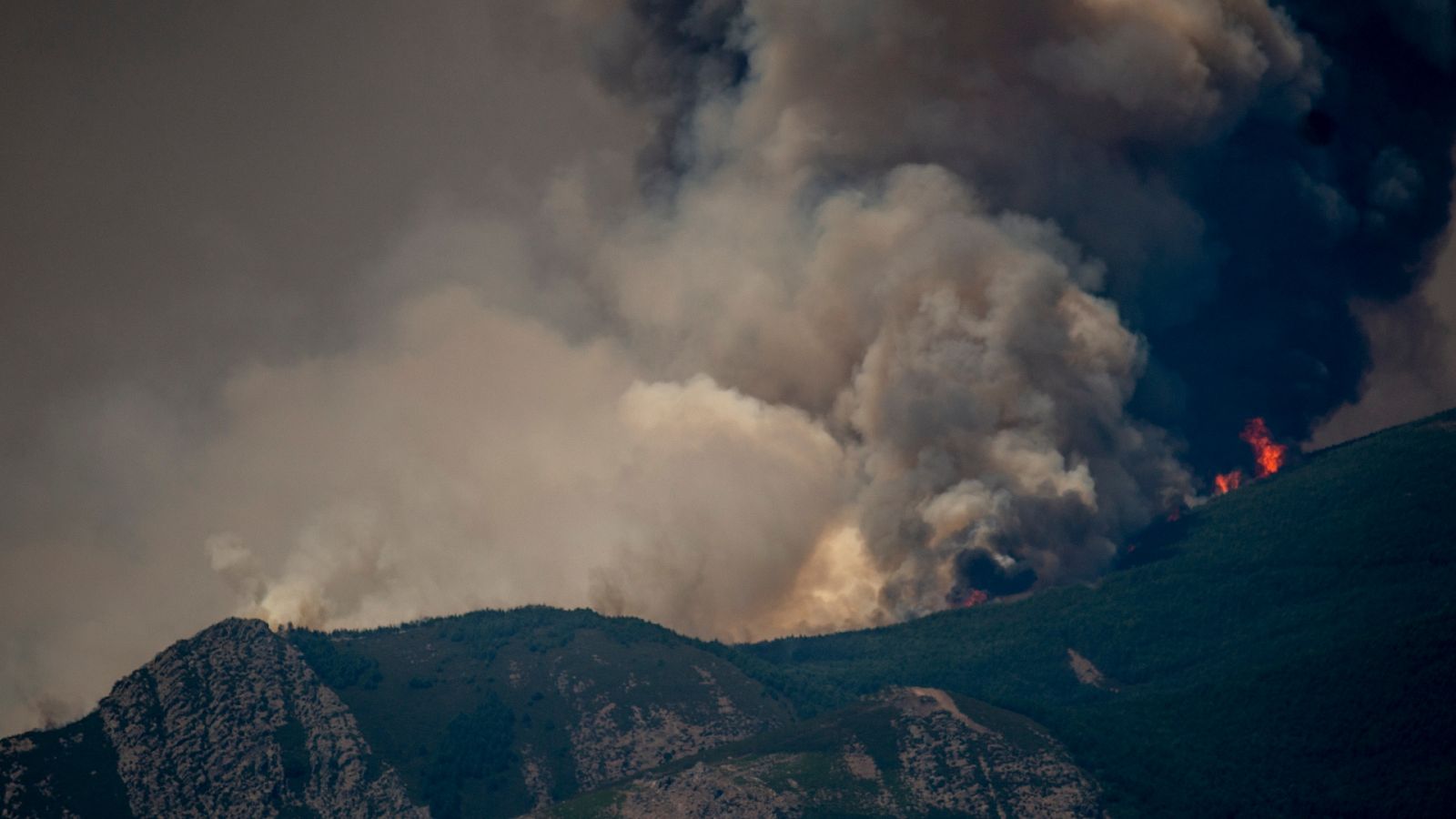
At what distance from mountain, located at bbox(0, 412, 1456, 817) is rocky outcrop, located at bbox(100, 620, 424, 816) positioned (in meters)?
0.24

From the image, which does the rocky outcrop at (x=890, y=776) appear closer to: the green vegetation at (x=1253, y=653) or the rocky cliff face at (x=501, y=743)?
the rocky cliff face at (x=501, y=743)

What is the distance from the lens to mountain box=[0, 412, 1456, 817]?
13025cm

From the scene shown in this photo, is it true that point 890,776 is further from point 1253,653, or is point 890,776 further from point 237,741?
point 237,741

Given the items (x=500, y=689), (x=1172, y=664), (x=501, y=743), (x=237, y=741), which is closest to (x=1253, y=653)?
(x=1172, y=664)

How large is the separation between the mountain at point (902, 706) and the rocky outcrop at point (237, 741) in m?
0.24

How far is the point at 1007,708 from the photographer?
477 ft

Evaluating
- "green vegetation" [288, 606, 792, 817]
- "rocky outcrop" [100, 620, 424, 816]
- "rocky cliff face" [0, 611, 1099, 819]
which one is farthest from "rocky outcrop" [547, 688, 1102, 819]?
"rocky outcrop" [100, 620, 424, 816]

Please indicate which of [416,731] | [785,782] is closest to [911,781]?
[785,782]

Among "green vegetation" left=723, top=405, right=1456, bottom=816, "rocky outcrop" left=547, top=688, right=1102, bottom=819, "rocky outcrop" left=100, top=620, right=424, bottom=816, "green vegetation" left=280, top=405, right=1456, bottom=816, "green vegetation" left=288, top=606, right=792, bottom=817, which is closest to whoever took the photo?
"rocky outcrop" left=547, top=688, right=1102, bottom=819

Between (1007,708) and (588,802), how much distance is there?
3899 cm

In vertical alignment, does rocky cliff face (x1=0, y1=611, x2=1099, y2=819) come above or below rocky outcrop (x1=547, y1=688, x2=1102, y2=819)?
above

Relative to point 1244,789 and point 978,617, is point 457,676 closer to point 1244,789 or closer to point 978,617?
point 978,617

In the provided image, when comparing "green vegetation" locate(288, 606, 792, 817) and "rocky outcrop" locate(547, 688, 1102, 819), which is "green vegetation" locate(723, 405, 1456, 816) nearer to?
"rocky outcrop" locate(547, 688, 1102, 819)

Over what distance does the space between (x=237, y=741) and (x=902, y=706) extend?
56.8 metres
